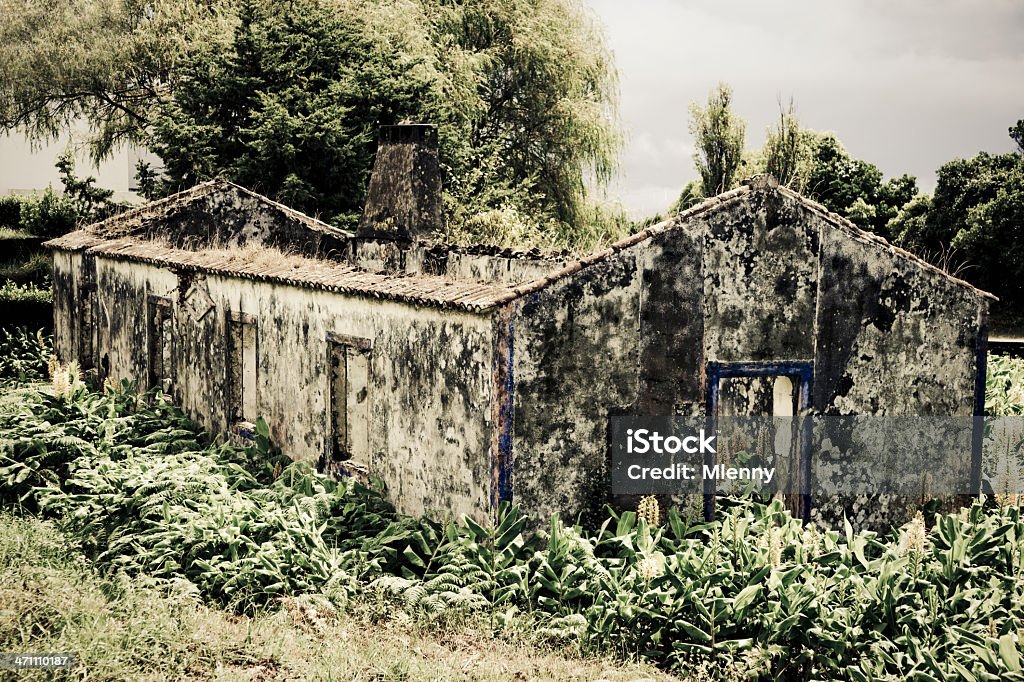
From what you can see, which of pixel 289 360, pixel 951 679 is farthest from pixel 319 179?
pixel 951 679

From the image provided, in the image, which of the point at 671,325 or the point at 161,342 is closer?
the point at 671,325

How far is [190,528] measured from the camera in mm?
10422

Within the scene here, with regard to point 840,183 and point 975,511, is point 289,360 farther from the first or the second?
point 840,183

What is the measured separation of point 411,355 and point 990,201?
31.5 metres

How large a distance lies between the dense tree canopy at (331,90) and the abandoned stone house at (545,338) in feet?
38.5

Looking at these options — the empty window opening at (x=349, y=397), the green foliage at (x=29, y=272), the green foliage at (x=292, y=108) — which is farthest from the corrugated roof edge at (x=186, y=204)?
the green foliage at (x=29, y=272)

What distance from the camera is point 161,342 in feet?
54.2

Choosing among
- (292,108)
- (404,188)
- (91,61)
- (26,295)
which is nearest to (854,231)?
(404,188)

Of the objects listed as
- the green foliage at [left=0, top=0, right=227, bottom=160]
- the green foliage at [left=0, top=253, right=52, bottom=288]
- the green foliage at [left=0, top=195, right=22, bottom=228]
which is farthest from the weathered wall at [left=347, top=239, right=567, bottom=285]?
the green foliage at [left=0, top=195, right=22, bottom=228]

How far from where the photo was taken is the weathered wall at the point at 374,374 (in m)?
10.5

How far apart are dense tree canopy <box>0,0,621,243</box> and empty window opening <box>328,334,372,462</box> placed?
14.0 meters

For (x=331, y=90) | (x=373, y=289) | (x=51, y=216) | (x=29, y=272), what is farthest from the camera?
(x=51, y=216)

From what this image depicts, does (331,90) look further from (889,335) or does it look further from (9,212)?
(889,335)

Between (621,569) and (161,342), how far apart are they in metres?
9.56
